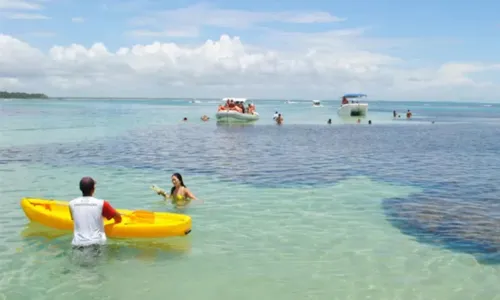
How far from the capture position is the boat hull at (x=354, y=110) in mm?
68125

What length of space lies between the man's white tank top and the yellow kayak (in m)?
0.94

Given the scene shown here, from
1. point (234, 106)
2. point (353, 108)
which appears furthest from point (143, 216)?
point (353, 108)

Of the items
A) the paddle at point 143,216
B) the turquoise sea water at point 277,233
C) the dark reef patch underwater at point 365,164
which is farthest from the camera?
the dark reef patch underwater at point 365,164

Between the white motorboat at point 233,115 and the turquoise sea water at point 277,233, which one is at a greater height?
the white motorboat at point 233,115

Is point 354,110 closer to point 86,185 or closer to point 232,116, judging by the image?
point 232,116

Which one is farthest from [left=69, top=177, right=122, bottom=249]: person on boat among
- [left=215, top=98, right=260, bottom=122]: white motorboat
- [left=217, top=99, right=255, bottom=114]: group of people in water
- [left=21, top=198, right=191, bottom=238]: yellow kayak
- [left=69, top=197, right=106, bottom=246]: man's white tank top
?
[left=217, top=99, right=255, bottom=114]: group of people in water

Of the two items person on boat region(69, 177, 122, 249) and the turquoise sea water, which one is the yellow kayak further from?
person on boat region(69, 177, 122, 249)

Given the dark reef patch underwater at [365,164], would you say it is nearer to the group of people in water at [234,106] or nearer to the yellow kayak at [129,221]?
the yellow kayak at [129,221]

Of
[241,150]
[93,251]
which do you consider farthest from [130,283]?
[241,150]

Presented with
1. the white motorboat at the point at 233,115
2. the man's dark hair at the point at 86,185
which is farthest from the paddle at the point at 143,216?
the white motorboat at the point at 233,115

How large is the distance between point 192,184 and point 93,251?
816cm

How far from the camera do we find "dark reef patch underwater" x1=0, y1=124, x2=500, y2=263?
1168 cm

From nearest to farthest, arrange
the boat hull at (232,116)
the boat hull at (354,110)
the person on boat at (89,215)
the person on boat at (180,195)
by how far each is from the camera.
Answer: the person on boat at (89,215), the person on boat at (180,195), the boat hull at (232,116), the boat hull at (354,110)

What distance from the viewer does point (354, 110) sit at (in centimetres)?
6875
